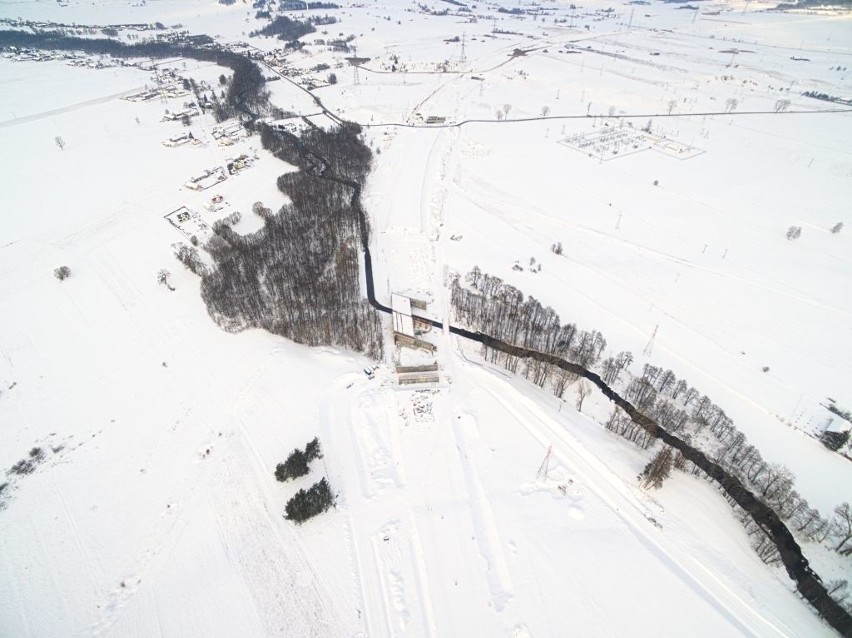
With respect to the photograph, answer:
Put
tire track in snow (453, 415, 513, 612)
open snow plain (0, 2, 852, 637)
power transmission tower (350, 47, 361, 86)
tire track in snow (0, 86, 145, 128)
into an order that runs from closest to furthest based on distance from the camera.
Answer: tire track in snow (453, 415, 513, 612), open snow plain (0, 2, 852, 637), tire track in snow (0, 86, 145, 128), power transmission tower (350, 47, 361, 86)

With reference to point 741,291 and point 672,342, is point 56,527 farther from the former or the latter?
point 741,291

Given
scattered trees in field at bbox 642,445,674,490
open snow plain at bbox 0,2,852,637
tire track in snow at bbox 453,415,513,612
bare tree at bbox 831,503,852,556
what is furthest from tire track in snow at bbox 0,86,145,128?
bare tree at bbox 831,503,852,556

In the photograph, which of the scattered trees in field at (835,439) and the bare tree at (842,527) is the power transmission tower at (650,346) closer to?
the scattered trees in field at (835,439)

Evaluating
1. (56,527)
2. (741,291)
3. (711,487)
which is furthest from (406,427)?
(741,291)

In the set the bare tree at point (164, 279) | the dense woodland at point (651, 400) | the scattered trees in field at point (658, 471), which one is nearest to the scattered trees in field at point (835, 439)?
the dense woodland at point (651, 400)

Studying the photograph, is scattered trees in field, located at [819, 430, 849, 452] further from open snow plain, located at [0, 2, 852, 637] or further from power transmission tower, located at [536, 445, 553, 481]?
power transmission tower, located at [536, 445, 553, 481]

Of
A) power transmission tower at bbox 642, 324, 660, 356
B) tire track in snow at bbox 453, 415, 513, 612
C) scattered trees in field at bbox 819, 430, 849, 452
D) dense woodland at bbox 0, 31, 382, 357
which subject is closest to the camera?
tire track in snow at bbox 453, 415, 513, 612
